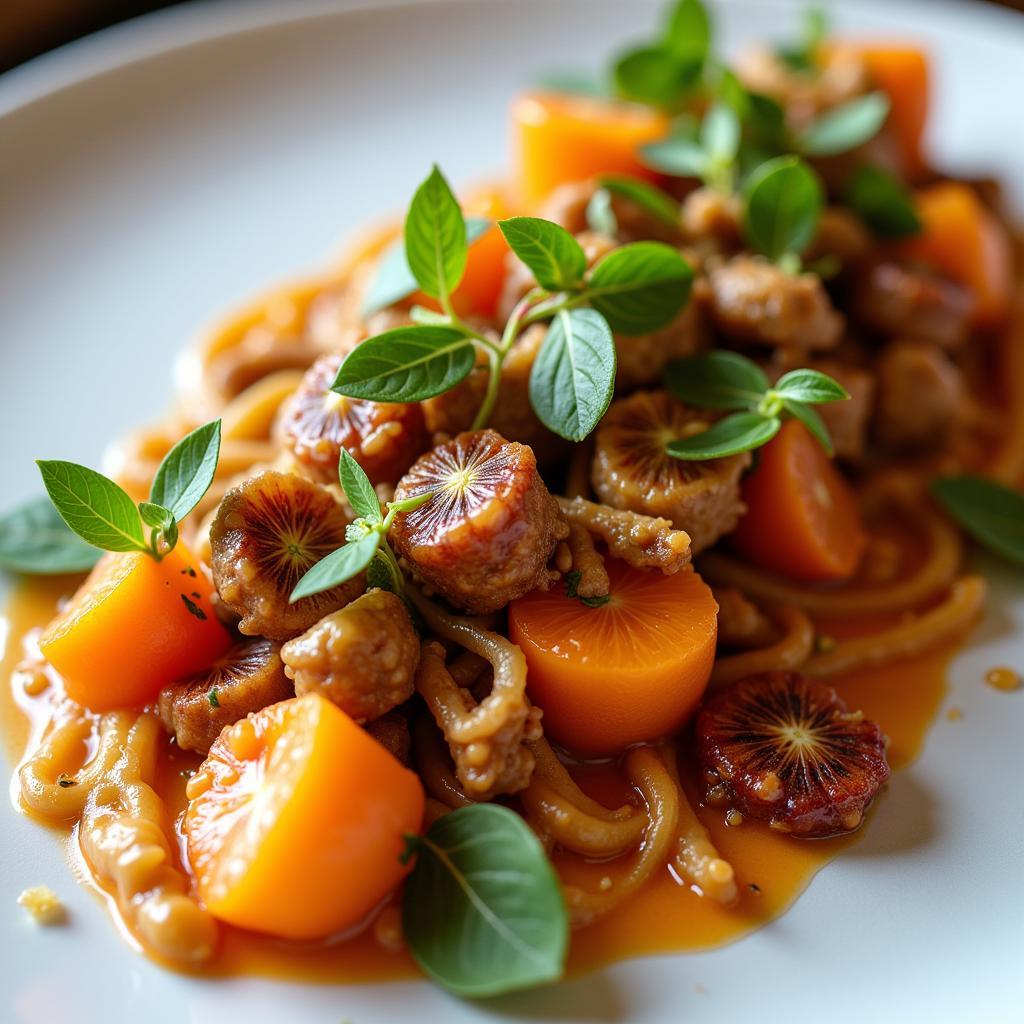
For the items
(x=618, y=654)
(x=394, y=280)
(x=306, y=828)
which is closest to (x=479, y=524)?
(x=618, y=654)

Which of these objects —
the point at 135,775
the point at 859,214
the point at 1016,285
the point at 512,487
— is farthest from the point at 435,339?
the point at 1016,285

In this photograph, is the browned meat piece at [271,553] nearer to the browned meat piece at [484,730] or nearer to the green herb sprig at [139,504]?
the green herb sprig at [139,504]

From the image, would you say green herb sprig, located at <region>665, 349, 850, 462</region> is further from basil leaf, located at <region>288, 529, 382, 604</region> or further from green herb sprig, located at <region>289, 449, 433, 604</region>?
basil leaf, located at <region>288, 529, 382, 604</region>

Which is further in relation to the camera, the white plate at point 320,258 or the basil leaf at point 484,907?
the white plate at point 320,258

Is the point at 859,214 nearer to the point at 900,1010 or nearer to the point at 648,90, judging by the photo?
the point at 648,90

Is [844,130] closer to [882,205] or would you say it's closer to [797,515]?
[882,205]

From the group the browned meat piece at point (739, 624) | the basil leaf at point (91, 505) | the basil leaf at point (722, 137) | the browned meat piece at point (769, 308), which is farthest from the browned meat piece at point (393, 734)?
the basil leaf at point (722, 137)
